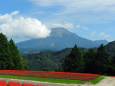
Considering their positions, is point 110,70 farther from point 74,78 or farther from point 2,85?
point 2,85

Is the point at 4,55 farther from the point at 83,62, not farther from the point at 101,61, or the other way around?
the point at 101,61

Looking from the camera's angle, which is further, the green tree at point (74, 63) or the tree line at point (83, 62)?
the green tree at point (74, 63)

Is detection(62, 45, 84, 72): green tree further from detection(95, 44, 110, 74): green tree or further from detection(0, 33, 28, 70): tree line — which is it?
detection(0, 33, 28, 70): tree line

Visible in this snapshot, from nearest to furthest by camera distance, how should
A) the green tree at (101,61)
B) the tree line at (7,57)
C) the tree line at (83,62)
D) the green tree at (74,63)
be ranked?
the tree line at (7,57), the green tree at (101,61), the tree line at (83,62), the green tree at (74,63)

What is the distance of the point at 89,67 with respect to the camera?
1843 inches

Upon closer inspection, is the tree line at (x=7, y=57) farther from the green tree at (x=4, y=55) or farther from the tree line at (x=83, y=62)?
the tree line at (x=83, y=62)

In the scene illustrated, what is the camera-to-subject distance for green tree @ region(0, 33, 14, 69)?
41.0 metres

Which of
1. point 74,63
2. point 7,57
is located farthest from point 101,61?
point 7,57

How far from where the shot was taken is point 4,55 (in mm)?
41656

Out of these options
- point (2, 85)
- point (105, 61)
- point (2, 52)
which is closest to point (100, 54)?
point (105, 61)

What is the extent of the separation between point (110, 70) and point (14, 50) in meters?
27.4

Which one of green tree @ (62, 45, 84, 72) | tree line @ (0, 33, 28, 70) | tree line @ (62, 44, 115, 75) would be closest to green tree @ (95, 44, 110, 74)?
tree line @ (62, 44, 115, 75)

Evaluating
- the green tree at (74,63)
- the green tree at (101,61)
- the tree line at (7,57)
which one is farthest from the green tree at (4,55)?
the green tree at (101,61)

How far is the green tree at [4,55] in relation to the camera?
4100 centimetres
